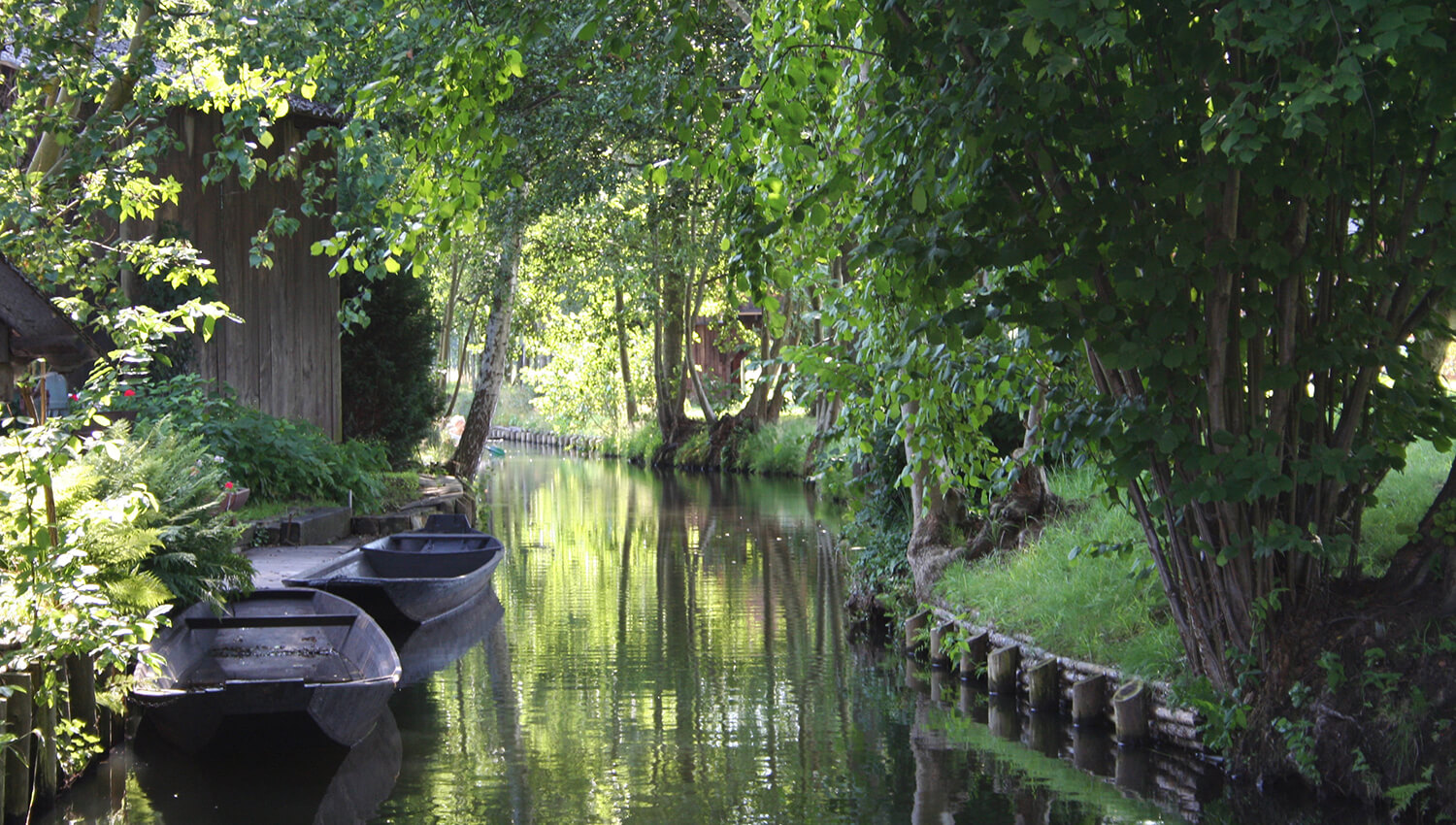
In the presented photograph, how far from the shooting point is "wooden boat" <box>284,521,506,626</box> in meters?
12.0

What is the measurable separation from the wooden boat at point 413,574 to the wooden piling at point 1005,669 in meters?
5.30

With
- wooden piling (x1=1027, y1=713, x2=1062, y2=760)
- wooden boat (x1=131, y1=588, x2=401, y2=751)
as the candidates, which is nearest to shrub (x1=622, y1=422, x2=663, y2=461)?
wooden boat (x1=131, y1=588, x2=401, y2=751)

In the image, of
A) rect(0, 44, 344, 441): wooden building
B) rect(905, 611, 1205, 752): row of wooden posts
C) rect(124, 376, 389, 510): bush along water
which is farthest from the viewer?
rect(0, 44, 344, 441): wooden building

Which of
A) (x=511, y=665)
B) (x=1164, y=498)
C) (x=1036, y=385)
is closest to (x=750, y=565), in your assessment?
(x=511, y=665)

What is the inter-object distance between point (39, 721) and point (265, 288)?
10255 millimetres

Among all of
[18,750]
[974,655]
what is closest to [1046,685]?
[974,655]

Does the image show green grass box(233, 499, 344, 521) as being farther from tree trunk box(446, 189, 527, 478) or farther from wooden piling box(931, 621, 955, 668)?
tree trunk box(446, 189, 527, 478)

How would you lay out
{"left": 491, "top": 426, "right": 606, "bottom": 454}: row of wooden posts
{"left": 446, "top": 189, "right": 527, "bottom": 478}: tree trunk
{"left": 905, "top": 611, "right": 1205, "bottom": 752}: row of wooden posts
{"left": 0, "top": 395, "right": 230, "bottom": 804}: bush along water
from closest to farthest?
{"left": 0, "top": 395, "right": 230, "bottom": 804}: bush along water → {"left": 905, "top": 611, "right": 1205, "bottom": 752}: row of wooden posts → {"left": 446, "top": 189, "right": 527, "bottom": 478}: tree trunk → {"left": 491, "top": 426, "right": 606, "bottom": 454}: row of wooden posts

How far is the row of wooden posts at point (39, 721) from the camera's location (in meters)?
6.20

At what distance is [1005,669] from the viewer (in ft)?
31.6

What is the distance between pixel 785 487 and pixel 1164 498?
21830 millimetres

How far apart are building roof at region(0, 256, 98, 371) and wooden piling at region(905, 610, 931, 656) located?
6868mm

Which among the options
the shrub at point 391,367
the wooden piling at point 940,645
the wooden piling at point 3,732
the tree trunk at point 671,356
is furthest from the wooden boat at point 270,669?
the tree trunk at point 671,356

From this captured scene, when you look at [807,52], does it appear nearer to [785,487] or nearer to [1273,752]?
[1273,752]
